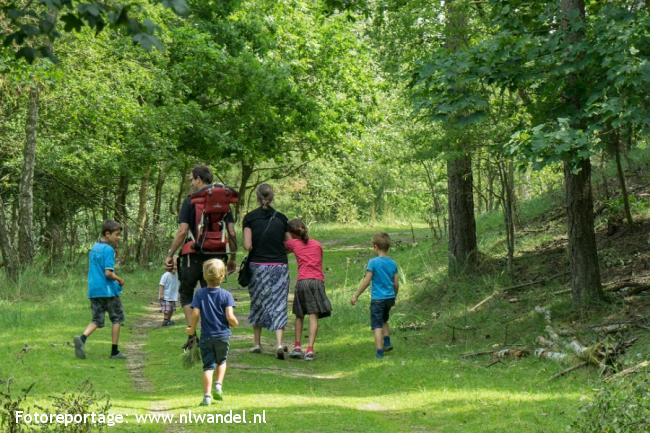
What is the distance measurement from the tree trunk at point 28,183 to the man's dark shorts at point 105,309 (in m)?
8.11

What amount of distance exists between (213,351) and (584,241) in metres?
6.12

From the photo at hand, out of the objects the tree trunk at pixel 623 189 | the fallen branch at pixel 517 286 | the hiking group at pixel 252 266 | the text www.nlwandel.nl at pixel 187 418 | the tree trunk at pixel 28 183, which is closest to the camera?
the text www.nlwandel.nl at pixel 187 418

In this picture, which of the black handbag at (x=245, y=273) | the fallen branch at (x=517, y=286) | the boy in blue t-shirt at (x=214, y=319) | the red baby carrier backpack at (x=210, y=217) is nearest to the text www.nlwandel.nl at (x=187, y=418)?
the boy in blue t-shirt at (x=214, y=319)

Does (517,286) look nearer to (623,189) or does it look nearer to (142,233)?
(623,189)

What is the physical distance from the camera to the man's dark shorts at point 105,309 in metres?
12.9

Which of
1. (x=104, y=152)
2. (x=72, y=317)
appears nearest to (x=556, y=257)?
(x=72, y=317)

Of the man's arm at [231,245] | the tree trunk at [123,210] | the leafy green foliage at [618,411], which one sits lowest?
the leafy green foliage at [618,411]

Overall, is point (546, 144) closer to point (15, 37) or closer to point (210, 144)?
point (15, 37)

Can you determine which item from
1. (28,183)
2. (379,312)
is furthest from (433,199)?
(379,312)

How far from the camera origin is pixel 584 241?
13.7 m

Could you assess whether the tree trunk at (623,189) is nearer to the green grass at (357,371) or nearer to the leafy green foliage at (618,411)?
the green grass at (357,371)

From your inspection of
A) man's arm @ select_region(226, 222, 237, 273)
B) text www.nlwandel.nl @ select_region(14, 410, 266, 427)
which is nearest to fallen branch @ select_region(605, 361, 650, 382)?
text www.nlwandel.nl @ select_region(14, 410, 266, 427)

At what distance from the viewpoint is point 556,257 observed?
17.5 meters

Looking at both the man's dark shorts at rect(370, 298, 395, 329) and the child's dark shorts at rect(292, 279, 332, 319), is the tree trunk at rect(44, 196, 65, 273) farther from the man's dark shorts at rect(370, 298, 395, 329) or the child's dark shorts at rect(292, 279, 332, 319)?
the man's dark shorts at rect(370, 298, 395, 329)
